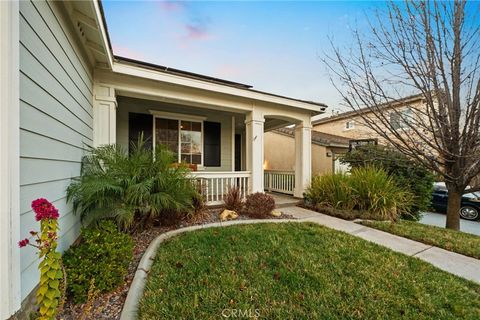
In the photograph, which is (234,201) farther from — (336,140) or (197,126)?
(336,140)

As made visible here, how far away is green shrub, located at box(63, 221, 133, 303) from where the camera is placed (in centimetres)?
189

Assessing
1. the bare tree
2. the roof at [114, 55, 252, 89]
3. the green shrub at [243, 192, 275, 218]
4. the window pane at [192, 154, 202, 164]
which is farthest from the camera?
the window pane at [192, 154, 202, 164]

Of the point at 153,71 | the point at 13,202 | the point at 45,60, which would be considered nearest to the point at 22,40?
the point at 45,60

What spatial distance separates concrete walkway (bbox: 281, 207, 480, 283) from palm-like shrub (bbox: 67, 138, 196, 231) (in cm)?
287

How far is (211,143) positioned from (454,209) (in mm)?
Answer: 6647

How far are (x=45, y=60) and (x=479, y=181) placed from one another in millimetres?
8063

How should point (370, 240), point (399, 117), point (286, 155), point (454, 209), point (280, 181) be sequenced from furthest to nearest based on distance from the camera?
point (286, 155)
point (280, 181)
point (454, 209)
point (399, 117)
point (370, 240)

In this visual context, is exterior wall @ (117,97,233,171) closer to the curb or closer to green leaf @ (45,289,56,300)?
the curb

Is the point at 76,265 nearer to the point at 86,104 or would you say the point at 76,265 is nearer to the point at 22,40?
the point at 22,40

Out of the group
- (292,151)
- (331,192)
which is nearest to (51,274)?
(331,192)

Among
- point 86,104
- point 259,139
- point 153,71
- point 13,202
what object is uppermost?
point 153,71

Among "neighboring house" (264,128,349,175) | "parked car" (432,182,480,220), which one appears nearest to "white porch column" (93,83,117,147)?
"neighboring house" (264,128,349,175)

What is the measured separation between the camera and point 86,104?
3.40 meters

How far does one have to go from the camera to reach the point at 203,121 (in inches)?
273
